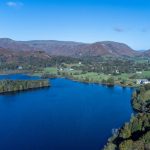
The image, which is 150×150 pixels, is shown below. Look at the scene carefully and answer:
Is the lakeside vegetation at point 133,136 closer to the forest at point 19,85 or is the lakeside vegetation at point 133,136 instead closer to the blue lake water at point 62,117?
the blue lake water at point 62,117

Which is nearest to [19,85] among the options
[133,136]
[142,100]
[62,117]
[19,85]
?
[19,85]

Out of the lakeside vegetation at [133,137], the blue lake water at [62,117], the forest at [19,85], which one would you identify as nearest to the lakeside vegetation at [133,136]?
the lakeside vegetation at [133,137]

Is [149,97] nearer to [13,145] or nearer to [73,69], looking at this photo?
[13,145]

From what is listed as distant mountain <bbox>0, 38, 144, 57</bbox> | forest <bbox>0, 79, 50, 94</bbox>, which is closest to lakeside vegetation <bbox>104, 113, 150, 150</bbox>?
forest <bbox>0, 79, 50, 94</bbox>

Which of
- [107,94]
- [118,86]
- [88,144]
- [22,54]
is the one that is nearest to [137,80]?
[118,86]

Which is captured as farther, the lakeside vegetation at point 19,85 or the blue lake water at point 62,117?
the lakeside vegetation at point 19,85

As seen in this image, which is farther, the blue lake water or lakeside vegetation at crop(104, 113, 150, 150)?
the blue lake water

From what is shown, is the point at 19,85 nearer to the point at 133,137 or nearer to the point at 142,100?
the point at 142,100

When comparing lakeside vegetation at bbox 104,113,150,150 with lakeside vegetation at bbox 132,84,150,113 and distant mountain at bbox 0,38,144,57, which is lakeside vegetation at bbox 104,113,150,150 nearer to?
lakeside vegetation at bbox 132,84,150,113

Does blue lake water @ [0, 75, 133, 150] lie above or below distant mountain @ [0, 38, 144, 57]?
below
